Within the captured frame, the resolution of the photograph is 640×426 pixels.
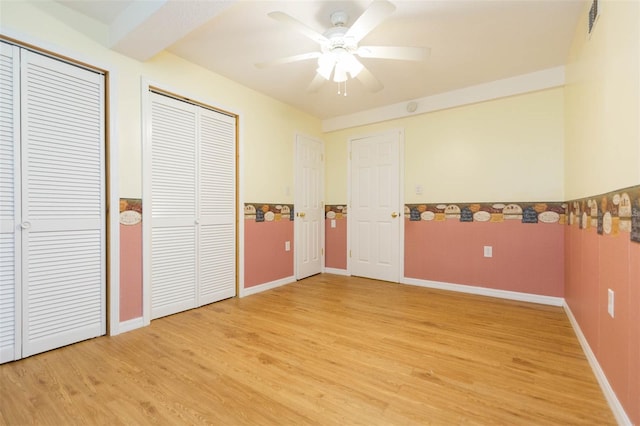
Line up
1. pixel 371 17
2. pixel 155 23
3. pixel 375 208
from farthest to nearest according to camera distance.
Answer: pixel 375 208, pixel 155 23, pixel 371 17

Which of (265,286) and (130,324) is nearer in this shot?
(130,324)

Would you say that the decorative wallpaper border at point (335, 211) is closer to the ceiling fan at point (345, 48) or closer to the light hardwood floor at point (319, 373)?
the light hardwood floor at point (319, 373)

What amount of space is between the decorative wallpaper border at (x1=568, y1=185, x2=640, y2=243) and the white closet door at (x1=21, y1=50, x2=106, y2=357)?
323cm

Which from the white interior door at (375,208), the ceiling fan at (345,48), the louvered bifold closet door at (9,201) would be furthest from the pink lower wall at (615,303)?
the louvered bifold closet door at (9,201)

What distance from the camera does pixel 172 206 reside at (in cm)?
279

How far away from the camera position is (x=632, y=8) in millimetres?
1246

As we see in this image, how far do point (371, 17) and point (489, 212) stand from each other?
2.65 m

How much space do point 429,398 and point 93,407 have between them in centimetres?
174

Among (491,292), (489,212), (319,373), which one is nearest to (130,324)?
(319,373)

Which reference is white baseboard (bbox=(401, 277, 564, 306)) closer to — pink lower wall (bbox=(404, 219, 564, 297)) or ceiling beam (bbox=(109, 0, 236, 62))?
pink lower wall (bbox=(404, 219, 564, 297))

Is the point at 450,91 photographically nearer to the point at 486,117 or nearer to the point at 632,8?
the point at 486,117

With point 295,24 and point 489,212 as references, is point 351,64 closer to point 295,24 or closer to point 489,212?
point 295,24

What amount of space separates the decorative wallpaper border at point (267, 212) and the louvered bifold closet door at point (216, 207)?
8.1 inches

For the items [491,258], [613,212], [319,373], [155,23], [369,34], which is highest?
[369,34]
